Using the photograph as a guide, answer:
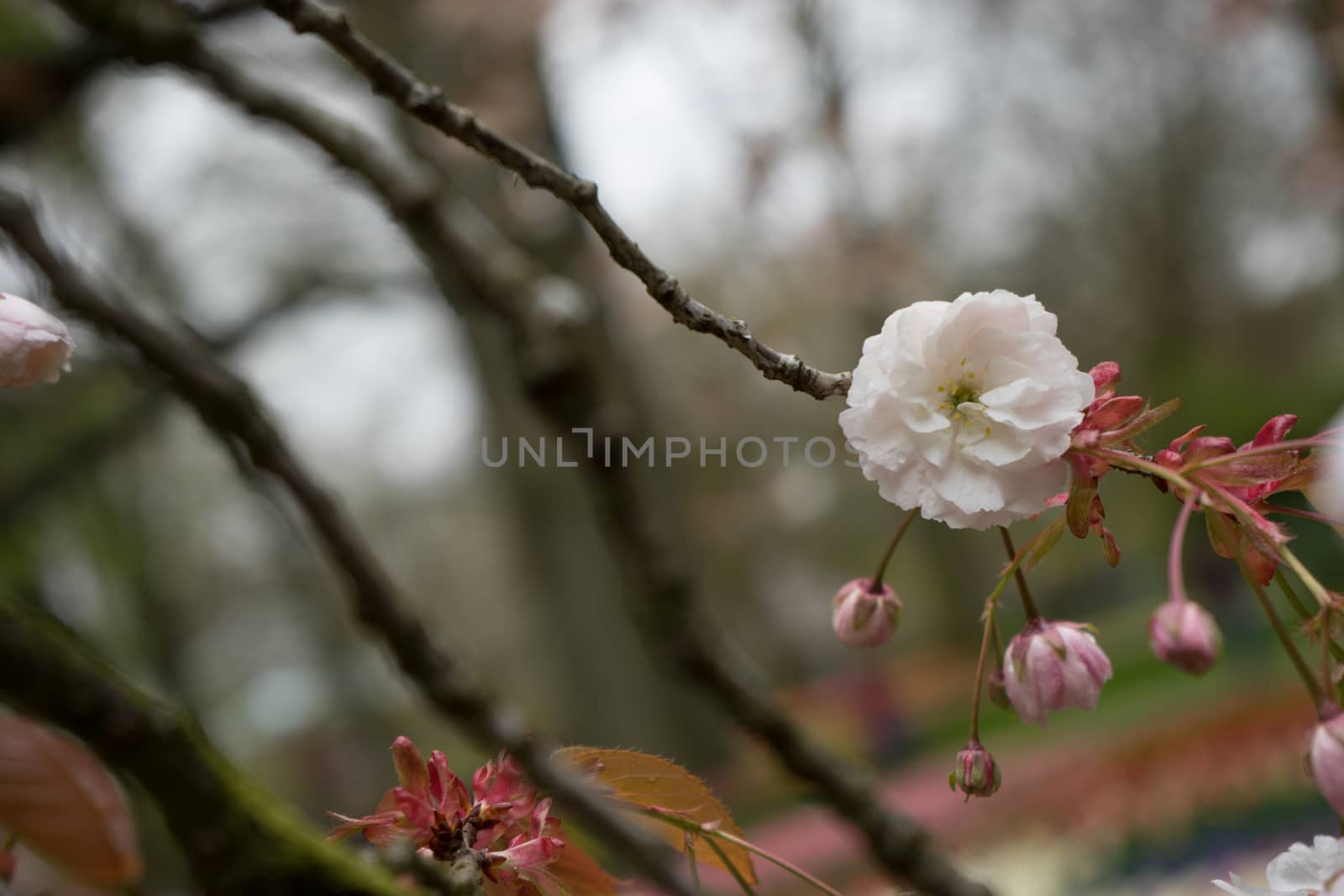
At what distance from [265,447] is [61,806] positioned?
14.9 inches

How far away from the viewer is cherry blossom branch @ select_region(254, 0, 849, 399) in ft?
0.96

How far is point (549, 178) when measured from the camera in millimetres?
291

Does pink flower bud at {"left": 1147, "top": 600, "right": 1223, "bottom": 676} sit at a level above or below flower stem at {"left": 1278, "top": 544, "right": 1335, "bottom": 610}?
below

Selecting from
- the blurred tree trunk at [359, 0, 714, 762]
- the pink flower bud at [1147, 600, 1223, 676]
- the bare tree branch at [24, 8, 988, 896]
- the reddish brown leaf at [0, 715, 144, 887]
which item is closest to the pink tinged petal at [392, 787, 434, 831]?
the reddish brown leaf at [0, 715, 144, 887]

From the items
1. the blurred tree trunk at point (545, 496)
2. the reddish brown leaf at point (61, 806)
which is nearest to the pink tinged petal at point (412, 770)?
the reddish brown leaf at point (61, 806)

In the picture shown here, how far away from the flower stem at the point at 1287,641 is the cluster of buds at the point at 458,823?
20 centimetres

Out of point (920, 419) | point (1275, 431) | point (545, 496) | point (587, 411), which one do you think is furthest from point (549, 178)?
point (545, 496)

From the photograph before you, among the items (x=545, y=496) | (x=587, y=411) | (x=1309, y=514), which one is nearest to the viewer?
(x=1309, y=514)

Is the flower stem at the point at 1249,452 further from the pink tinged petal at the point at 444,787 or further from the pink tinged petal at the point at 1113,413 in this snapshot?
the pink tinged petal at the point at 444,787

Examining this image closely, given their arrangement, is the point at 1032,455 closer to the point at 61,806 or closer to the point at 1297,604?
the point at 1297,604

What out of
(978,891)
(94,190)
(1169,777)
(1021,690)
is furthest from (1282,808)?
(94,190)

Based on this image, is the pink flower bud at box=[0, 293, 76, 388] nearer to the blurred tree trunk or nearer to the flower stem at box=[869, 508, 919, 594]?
the flower stem at box=[869, 508, 919, 594]

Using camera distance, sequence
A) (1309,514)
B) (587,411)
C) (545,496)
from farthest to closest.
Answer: (545,496) → (587,411) → (1309,514)

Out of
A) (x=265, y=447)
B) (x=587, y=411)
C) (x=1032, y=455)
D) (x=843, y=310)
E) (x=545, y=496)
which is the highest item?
(x=843, y=310)
